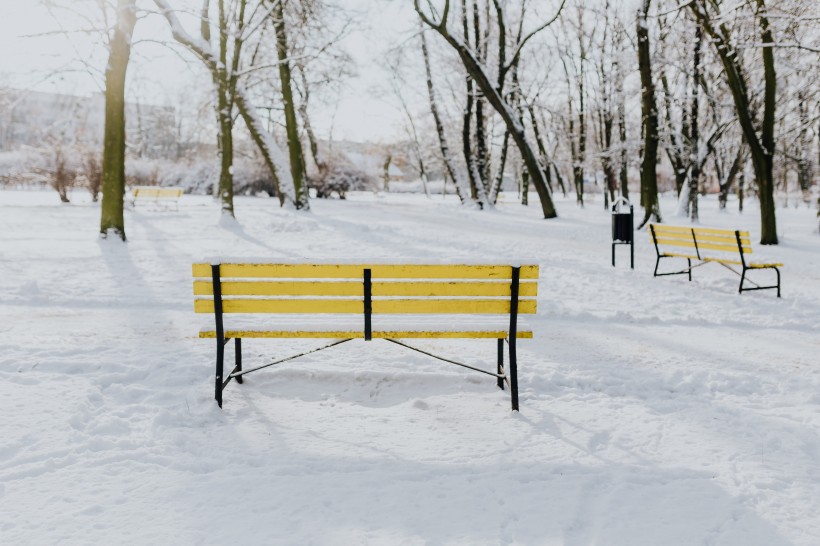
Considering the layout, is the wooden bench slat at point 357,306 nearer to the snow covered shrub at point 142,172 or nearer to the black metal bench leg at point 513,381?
the black metal bench leg at point 513,381

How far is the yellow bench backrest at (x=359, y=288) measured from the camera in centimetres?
405

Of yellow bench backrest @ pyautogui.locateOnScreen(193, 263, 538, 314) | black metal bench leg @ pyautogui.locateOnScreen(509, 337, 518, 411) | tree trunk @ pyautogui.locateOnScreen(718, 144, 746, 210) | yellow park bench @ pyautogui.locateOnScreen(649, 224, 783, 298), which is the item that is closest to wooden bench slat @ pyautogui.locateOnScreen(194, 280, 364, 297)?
yellow bench backrest @ pyautogui.locateOnScreen(193, 263, 538, 314)

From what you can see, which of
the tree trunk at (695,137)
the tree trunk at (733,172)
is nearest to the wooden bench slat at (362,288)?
the tree trunk at (695,137)

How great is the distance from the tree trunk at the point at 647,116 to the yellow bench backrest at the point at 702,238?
7.90m

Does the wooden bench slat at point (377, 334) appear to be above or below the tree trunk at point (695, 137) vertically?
below

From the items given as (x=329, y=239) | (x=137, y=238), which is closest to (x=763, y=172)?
(x=329, y=239)

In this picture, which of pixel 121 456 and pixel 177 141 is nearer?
pixel 121 456

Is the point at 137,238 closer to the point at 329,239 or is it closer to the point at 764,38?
the point at 329,239

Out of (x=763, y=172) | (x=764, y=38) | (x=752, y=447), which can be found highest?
(x=764, y=38)

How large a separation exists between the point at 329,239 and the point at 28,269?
579 cm

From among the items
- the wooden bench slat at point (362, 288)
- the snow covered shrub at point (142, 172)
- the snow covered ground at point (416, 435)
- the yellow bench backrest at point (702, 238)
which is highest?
the snow covered shrub at point (142, 172)

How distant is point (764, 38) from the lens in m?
13.9

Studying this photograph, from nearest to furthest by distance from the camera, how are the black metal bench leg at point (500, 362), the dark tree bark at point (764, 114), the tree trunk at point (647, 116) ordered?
the black metal bench leg at point (500, 362)
the dark tree bark at point (764, 114)
the tree trunk at point (647, 116)

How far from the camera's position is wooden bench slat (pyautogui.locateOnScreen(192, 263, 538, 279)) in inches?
158
